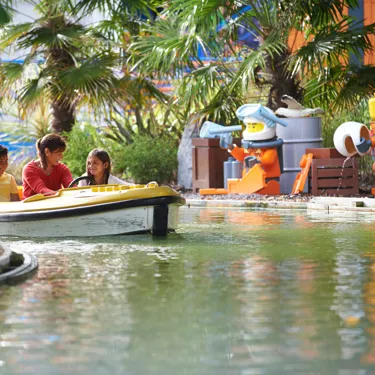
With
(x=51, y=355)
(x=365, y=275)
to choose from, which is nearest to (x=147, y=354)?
(x=51, y=355)

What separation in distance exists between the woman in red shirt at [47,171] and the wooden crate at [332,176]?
6411 millimetres

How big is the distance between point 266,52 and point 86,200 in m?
8.74

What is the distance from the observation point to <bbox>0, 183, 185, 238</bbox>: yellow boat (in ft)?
35.2

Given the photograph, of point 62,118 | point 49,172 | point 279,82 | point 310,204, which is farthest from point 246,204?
point 62,118

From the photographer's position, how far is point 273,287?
7.20 metres

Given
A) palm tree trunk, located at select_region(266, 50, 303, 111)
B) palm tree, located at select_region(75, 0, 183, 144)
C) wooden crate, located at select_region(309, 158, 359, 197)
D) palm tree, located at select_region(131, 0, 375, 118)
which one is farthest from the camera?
palm tree, located at select_region(75, 0, 183, 144)

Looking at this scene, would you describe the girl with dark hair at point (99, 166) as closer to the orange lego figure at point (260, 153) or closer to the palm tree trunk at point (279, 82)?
the orange lego figure at point (260, 153)

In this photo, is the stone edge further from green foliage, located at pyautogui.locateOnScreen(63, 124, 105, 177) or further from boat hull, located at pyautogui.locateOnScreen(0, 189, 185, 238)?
green foliage, located at pyautogui.locateOnScreen(63, 124, 105, 177)

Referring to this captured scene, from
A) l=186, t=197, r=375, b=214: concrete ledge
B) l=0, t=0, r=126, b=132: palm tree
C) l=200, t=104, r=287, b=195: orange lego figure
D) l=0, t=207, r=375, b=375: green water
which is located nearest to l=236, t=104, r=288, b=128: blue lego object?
l=200, t=104, r=287, b=195: orange lego figure

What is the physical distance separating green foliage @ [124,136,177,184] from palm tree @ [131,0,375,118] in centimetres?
144

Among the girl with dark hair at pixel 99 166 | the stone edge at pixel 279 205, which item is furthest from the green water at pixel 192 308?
the stone edge at pixel 279 205

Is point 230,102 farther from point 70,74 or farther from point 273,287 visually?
point 273,287

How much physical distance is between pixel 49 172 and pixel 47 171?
0.12 ft

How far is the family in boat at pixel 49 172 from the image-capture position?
11.4 m
